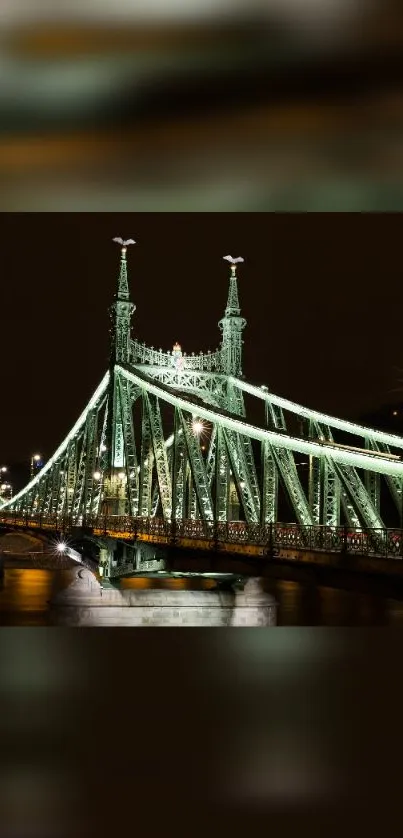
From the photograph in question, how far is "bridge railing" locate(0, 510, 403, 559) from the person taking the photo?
11.6 meters

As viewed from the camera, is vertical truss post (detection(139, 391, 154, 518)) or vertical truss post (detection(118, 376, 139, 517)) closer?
vertical truss post (detection(139, 391, 154, 518))

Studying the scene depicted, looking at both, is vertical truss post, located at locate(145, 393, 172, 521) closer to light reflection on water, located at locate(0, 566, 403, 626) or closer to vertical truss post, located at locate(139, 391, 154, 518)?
vertical truss post, located at locate(139, 391, 154, 518)

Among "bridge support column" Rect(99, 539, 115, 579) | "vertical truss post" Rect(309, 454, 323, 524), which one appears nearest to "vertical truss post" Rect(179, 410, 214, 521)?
"bridge support column" Rect(99, 539, 115, 579)

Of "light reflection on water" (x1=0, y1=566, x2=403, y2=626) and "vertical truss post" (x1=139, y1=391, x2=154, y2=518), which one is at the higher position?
"vertical truss post" (x1=139, y1=391, x2=154, y2=518)

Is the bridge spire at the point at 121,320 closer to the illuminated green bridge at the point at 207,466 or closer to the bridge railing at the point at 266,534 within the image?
the illuminated green bridge at the point at 207,466

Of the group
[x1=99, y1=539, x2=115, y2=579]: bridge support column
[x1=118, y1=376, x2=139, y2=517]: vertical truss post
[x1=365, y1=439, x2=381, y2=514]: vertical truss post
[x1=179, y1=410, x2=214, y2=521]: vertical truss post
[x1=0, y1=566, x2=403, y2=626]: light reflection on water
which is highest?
[x1=118, y1=376, x2=139, y2=517]: vertical truss post

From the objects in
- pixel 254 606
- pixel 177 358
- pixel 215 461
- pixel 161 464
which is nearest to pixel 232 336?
pixel 177 358

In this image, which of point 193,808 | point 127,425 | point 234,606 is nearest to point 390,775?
point 193,808

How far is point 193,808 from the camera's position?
1511 mm

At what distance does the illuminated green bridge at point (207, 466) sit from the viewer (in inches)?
633

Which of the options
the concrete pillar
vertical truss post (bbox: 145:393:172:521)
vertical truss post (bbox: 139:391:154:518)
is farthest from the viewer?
vertical truss post (bbox: 139:391:154:518)

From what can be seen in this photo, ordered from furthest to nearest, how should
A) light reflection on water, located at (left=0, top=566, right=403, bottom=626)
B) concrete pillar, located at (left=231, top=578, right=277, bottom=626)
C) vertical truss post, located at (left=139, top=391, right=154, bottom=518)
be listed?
vertical truss post, located at (left=139, top=391, right=154, bottom=518), light reflection on water, located at (left=0, top=566, right=403, bottom=626), concrete pillar, located at (left=231, top=578, right=277, bottom=626)
